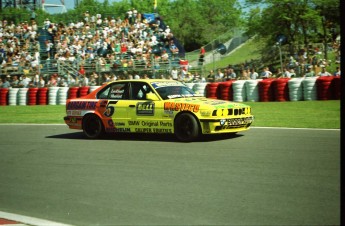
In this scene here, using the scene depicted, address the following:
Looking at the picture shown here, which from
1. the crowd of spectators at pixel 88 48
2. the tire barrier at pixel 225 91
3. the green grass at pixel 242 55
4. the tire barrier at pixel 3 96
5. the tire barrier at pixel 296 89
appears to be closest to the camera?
the tire barrier at pixel 296 89

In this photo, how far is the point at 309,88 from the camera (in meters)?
19.5

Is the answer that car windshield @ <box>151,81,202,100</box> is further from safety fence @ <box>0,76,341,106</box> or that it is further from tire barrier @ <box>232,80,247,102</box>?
tire barrier @ <box>232,80,247,102</box>

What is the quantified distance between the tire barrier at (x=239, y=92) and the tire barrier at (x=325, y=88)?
3059 mm

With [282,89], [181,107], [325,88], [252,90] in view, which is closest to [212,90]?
[252,90]

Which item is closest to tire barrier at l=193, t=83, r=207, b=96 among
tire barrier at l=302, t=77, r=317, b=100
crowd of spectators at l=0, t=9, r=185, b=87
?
tire barrier at l=302, t=77, r=317, b=100

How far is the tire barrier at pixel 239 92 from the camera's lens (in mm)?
21016

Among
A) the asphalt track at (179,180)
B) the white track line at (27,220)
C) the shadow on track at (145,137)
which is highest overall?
the shadow on track at (145,137)

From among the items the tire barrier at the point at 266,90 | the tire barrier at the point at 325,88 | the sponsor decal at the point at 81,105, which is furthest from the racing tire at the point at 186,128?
the tire barrier at the point at 266,90

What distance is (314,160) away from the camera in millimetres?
7551

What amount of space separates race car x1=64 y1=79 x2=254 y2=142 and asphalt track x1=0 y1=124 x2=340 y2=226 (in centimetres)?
31

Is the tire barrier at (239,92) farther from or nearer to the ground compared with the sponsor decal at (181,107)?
farther from the ground

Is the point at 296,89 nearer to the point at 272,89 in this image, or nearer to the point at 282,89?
the point at 282,89

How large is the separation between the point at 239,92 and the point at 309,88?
287 cm

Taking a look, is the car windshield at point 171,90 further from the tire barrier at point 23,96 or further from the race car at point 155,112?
the tire barrier at point 23,96
